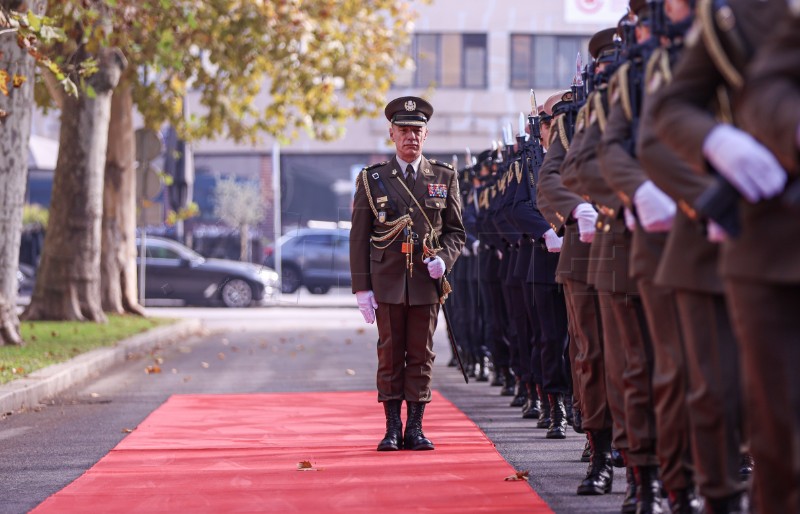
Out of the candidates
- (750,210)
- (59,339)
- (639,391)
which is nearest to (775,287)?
(750,210)

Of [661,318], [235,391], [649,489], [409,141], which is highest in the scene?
[409,141]

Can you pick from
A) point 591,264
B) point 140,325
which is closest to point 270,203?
point 140,325

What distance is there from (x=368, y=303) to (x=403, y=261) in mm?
337

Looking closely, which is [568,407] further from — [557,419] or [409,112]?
[409,112]

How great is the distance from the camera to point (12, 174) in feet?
54.1

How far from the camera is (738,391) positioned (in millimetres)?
5090

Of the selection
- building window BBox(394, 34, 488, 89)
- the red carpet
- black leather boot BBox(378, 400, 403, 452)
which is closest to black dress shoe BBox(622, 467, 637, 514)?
the red carpet

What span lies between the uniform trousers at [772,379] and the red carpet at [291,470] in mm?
2495

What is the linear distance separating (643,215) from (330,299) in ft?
109

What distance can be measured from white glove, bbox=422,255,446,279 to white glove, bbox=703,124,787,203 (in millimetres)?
4691

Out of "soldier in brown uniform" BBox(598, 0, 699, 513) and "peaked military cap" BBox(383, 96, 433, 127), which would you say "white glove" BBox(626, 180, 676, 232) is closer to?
"soldier in brown uniform" BBox(598, 0, 699, 513)

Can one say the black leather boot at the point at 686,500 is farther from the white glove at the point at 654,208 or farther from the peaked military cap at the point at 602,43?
the peaked military cap at the point at 602,43

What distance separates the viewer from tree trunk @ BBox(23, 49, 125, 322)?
70.5ft

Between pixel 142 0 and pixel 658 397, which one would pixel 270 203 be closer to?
pixel 142 0
